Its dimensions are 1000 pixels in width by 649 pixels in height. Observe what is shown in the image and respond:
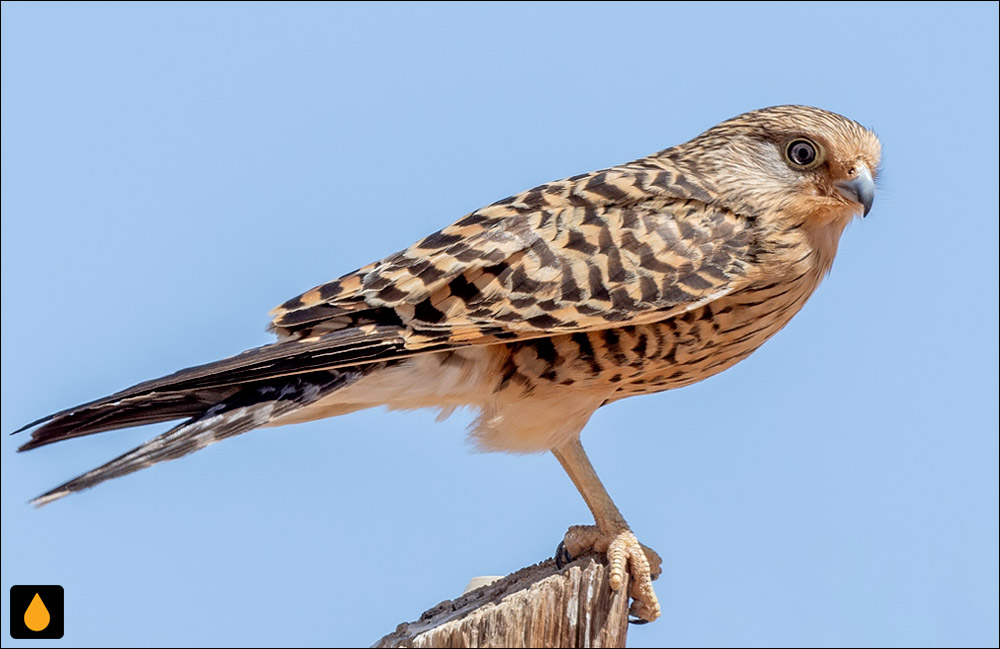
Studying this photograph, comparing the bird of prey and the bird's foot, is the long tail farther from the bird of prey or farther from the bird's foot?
the bird's foot

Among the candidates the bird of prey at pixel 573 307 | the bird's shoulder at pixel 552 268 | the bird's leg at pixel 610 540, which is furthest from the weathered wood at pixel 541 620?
the bird's shoulder at pixel 552 268

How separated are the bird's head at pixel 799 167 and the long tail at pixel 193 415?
145 centimetres

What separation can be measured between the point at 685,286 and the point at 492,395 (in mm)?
720

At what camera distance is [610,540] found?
4227 mm

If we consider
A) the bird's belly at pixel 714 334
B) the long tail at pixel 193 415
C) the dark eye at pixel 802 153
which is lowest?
the long tail at pixel 193 415

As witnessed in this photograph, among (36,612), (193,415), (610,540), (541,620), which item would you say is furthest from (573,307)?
(36,612)

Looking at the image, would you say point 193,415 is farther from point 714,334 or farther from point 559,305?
point 714,334

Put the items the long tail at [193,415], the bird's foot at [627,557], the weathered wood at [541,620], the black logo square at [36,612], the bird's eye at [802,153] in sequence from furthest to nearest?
1. the bird's eye at [802,153]
2. the bird's foot at [627,557]
3. the black logo square at [36,612]
4. the long tail at [193,415]
5. the weathered wood at [541,620]

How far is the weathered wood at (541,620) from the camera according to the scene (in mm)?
3275

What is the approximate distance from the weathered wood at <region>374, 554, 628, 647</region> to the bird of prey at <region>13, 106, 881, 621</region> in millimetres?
457

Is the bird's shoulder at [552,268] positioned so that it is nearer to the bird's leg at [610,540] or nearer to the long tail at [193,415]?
the long tail at [193,415]

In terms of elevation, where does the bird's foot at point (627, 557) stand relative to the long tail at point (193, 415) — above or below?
below

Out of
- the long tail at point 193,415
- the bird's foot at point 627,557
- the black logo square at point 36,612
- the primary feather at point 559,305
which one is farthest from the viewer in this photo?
the bird's foot at point 627,557

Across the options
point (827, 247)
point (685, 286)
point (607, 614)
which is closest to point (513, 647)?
point (607, 614)
